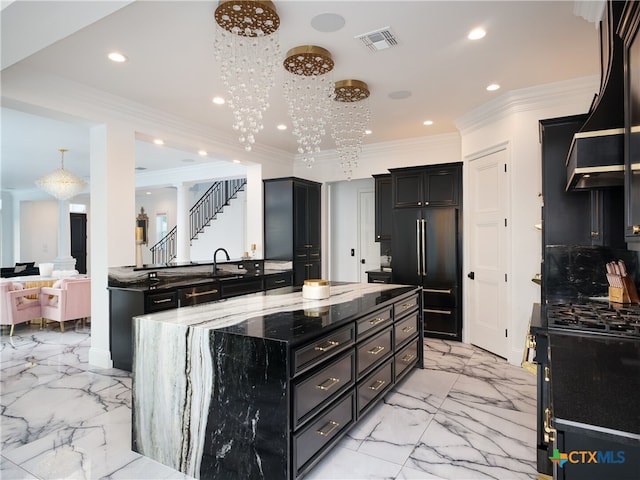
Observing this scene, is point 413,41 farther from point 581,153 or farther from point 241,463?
point 241,463

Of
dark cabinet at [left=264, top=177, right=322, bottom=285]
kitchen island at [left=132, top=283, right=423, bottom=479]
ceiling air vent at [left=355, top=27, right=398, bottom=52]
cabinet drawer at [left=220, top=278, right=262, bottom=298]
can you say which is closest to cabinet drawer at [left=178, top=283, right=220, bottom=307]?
cabinet drawer at [left=220, top=278, right=262, bottom=298]

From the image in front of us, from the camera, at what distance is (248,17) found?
2463 mm

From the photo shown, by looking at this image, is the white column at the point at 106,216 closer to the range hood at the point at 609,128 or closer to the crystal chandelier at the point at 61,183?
the crystal chandelier at the point at 61,183

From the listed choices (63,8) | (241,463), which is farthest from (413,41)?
(241,463)

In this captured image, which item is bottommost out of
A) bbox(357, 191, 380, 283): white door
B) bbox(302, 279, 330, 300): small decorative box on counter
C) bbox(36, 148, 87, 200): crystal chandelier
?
bbox(302, 279, 330, 300): small decorative box on counter

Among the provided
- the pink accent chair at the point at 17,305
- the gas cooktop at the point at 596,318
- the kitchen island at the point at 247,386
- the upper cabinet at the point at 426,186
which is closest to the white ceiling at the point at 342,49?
the upper cabinet at the point at 426,186

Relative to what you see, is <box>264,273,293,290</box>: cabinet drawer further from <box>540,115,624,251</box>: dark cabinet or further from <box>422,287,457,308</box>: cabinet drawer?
<box>540,115,624,251</box>: dark cabinet

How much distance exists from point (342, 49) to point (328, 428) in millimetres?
2816

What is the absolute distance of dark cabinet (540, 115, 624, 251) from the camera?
254cm

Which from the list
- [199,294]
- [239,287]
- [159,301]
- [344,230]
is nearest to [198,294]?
[199,294]

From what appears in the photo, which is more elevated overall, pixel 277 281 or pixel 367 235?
pixel 367 235

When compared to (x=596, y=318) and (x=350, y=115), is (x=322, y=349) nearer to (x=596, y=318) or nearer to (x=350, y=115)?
(x=596, y=318)

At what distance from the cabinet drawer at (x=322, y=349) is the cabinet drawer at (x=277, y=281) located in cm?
336

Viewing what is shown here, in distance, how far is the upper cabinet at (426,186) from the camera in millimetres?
5109
